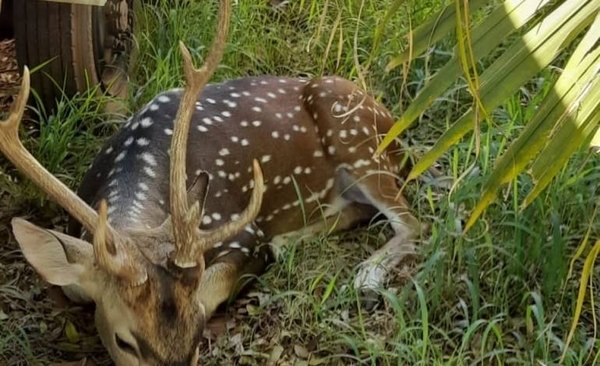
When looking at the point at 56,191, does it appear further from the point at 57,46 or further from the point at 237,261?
the point at 57,46

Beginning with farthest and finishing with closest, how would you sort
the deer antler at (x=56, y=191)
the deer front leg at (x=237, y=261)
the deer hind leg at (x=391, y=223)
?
the deer hind leg at (x=391, y=223)
the deer front leg at (x=237, y=261)
the deer antler at (x=56, y=191)

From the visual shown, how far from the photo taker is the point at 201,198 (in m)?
3.68

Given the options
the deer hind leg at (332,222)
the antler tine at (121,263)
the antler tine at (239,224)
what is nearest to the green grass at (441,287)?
the deer hind leg at (332,222)

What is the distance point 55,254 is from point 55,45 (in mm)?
1684

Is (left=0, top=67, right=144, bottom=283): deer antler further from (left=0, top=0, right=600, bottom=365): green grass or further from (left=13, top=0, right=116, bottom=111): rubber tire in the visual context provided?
(left=13, top=0, right=116, bottom=111): rubber tire

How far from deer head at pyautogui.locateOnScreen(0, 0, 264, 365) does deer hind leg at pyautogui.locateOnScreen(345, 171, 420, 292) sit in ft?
3.02

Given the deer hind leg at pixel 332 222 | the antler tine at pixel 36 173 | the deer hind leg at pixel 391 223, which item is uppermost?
the antler tine at pixel 36 173

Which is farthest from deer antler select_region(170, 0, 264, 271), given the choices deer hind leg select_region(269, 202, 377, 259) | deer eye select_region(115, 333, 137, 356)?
deer hind leg select_region(269, 202, 377, 259)

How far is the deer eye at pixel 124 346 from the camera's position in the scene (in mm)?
3219

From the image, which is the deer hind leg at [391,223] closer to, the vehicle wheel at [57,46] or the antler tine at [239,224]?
the antler tine at [239,224]

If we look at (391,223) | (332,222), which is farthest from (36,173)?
(391,223)

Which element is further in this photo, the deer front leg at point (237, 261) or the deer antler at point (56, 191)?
the deer front leg at point (237, 261)

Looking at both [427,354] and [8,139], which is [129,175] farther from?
[427,354]

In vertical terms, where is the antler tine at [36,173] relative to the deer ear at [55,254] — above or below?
above
